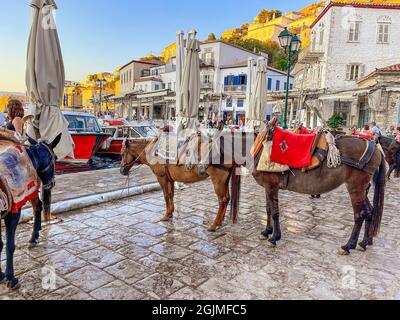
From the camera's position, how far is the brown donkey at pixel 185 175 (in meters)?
4.74

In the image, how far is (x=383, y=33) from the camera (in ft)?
82.3

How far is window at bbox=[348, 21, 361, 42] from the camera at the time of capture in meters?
25.0

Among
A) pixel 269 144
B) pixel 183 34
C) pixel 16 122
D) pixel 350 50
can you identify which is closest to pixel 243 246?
pixel 269 144

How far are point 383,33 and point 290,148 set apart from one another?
2786 centimetres

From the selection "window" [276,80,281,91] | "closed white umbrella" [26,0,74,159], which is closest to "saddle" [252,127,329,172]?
"closed white umbrella" [26,0,74,159]

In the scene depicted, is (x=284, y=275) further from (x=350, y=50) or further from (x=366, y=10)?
(x=366, y=10)

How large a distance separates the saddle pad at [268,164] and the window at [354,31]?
26.4m

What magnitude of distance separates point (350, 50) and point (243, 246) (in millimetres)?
26986

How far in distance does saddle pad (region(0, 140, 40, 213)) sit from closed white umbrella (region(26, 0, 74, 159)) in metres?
1.30

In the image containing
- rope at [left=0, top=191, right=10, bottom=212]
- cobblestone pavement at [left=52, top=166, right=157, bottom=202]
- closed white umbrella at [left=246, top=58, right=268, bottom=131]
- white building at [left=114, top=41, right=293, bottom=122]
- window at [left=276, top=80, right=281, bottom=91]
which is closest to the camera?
rope at [left=0, top=191, right=10, bottom=212]

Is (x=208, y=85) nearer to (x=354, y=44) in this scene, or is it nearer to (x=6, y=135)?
(x=354, y=44)

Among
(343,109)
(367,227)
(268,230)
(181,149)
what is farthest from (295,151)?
(343,109)

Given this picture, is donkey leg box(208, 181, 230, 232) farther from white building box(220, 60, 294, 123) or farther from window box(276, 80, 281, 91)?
window box(276, 80, 281, 91)

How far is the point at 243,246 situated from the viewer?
416cm
